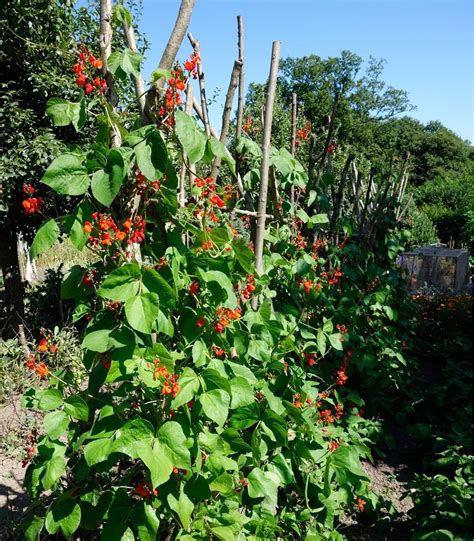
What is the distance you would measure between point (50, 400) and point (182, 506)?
50cm

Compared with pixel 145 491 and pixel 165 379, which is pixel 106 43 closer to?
pixel 165 379

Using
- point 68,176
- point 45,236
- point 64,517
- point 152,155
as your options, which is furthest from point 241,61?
point 64,517

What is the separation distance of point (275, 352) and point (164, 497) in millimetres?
817

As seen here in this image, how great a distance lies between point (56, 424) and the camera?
157 centimetres

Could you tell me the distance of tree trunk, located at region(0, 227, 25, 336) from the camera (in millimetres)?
6098

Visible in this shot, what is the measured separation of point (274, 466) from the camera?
2.13 metres

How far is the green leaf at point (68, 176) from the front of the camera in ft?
4.79

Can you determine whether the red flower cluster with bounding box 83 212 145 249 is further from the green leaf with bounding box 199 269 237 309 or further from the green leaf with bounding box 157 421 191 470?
the green leaf with bounding box 157 421 191 470

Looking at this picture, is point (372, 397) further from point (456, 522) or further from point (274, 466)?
point (274, 466)

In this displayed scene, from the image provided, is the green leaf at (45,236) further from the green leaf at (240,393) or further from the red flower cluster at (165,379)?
the green leaf at (240,393)

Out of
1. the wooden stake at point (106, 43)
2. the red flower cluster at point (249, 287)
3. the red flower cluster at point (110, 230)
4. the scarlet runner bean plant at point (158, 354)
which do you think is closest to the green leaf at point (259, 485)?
the scarlet runner bean plant at point (158, 354)

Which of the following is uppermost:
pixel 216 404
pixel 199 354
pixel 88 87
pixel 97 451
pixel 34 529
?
pixel 88 87

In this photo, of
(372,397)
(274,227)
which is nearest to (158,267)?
(274,227)

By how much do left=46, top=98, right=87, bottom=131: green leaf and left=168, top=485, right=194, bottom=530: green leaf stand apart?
112cm
